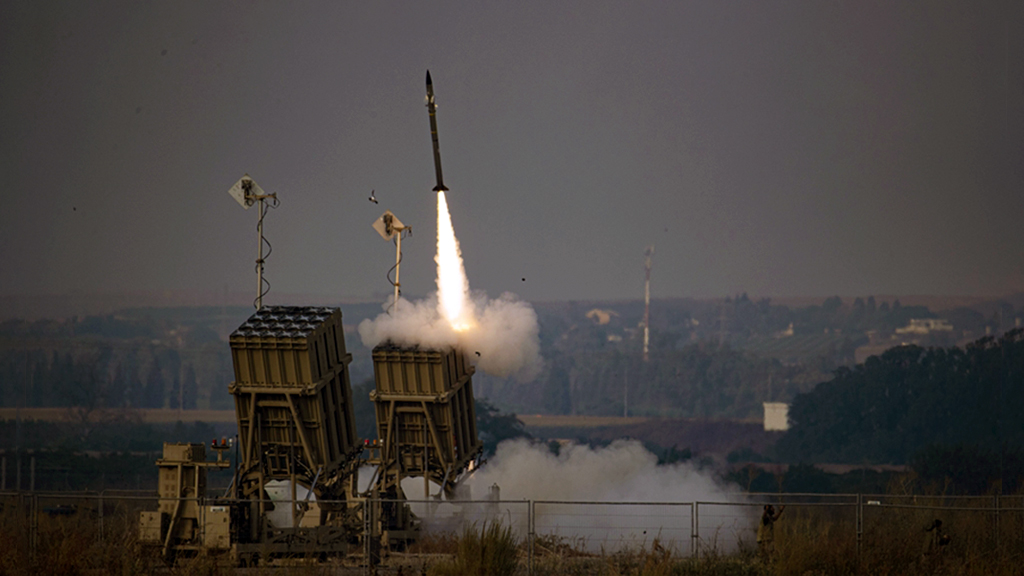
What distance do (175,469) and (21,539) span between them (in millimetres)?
3759

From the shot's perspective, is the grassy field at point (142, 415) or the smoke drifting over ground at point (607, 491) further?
the grassy field at point (142, 415)

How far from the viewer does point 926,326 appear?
5039 inches

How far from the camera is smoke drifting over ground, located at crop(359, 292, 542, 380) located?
105ft

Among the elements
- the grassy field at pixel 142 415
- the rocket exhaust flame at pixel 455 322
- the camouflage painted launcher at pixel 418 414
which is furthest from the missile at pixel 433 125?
the grassy field at pixel 142 415

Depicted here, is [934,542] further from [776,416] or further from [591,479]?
[776,416]

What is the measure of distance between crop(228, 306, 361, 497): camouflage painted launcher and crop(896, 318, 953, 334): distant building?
353 feet

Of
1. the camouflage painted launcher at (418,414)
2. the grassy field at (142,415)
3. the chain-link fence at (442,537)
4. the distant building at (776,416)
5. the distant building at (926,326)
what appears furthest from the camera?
the distant building at (926,326)

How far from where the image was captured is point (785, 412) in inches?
4567

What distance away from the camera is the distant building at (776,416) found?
377ft

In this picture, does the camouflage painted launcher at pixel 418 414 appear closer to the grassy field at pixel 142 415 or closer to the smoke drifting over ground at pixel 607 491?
the smoke drifting over ground at pixel 607 491

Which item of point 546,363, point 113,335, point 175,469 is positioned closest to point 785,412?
point 546,363

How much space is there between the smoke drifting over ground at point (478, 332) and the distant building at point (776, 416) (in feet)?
268

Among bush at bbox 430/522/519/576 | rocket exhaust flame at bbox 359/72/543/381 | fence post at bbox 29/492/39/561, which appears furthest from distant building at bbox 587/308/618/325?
fence post at bbox 29/492/39/561

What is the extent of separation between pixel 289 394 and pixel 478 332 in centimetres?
720
